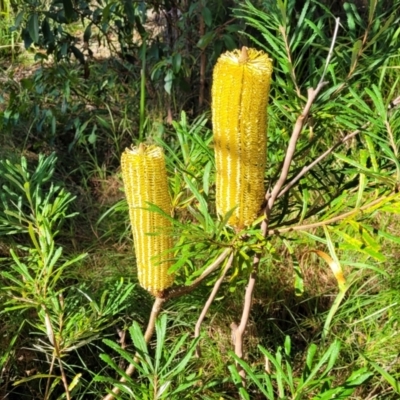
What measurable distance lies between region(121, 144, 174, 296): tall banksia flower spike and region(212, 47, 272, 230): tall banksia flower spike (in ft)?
0.29

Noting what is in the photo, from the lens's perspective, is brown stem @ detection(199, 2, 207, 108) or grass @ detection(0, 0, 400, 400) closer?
grass @ detection(0, 0, 400, 400)

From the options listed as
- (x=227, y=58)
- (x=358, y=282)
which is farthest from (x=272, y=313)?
(x=227, y=58)

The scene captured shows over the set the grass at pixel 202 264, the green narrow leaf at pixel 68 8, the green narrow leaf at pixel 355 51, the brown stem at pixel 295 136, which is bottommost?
the grass at pixel 202 264

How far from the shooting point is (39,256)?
1162mm

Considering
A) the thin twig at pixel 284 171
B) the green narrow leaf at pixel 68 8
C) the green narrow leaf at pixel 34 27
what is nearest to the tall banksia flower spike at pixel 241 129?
the thin twig at pixel 284 171

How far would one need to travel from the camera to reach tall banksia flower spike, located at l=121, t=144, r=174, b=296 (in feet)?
2.96

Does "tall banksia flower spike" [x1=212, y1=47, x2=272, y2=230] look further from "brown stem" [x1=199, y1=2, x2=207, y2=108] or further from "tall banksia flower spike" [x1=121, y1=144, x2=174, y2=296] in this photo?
"brown stem" [x1=199, y1=2, x2=207, y2=108]

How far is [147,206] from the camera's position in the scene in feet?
2.98

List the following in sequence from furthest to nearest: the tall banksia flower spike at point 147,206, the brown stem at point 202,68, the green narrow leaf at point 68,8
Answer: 1. the brown stem at point 202,68
2. the green narrow leaf at point 68,8
3. the tall banksia flower spike at point 147,206

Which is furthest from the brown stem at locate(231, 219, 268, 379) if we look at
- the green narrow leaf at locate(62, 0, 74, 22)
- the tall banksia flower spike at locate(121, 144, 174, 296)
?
the green narrow leaf at locate(62, 0, 74, 22)

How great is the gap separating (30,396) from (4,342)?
0.54 ft

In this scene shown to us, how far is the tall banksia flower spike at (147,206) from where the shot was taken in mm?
903

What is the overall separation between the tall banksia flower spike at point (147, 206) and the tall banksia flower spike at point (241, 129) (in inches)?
3.4

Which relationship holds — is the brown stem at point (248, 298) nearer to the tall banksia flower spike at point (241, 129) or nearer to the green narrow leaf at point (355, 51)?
the tall banksia flower spike at point (241, 129)
